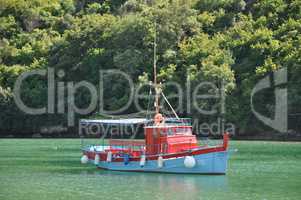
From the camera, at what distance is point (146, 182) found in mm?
47500

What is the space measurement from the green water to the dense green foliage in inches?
1220

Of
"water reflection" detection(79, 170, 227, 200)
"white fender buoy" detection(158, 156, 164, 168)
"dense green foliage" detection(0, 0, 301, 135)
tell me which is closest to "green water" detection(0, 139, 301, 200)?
"water reflection" detection(79, 170, 227, 200)

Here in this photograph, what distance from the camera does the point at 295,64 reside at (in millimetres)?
93625

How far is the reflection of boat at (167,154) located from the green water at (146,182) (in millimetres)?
845

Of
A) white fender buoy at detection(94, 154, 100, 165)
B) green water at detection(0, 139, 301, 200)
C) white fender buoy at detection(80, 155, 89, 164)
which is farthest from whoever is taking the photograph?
white fender buoy at detection(80, 155, 89, 164)

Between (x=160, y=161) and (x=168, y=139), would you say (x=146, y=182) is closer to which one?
(x=160, y=161)

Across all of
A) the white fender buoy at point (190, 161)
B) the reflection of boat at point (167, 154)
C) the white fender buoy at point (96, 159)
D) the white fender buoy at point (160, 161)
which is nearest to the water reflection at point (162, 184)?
the reflection of boat at point (167, 154)

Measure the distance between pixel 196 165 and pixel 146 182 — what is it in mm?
4275

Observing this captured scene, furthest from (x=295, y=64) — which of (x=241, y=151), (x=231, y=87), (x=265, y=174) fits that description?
(x=265, y=174)

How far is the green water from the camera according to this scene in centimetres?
4166

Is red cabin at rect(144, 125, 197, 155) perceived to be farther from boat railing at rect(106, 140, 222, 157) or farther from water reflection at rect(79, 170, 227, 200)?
water reflection at rect(79, 170, 227, 200)

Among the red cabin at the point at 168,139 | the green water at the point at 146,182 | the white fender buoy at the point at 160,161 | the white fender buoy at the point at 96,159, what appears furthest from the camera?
the white fender buoy at the point at 96,159

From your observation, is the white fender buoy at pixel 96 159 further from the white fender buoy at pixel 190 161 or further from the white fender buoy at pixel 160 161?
the white fender buoy at pixel 190 161

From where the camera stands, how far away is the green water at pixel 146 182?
1640 inches
